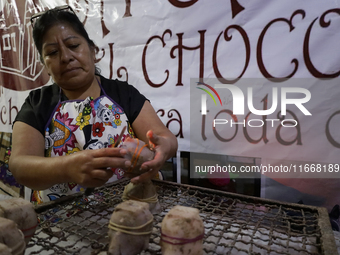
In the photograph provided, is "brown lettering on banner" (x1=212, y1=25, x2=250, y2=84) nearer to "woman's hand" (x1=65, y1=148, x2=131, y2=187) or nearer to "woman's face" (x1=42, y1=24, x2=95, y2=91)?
"woman's face" (x1=42, y1=24, x2=95, y2=91)

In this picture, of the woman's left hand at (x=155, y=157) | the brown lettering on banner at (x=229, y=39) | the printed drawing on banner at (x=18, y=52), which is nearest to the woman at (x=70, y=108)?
the woman's left hand at (x=155, y=157)

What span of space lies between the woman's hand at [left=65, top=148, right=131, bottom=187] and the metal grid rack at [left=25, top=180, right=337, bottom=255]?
0.68 feet

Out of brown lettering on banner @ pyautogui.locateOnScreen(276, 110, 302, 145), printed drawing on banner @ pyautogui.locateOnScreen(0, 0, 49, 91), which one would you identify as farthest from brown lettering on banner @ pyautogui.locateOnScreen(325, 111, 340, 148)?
printed drawing on banner @ pyautogui.locateOnScreen(0, 0, 49, 91)

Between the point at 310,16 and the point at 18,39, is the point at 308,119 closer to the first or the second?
the point at 310,16

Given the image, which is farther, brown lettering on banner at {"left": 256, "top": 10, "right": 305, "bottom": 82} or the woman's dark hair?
brown lettering on banner at {"left": 256, "top": 10, "right": 305, "bottom": 82}

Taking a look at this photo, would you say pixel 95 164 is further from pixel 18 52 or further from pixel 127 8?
pixel 18 52

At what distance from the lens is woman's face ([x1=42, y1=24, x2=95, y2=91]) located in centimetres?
129

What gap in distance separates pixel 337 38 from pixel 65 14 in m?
1.56

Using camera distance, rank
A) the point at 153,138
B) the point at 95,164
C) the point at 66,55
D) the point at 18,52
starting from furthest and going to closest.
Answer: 1. the point at 18,52
2. the point at 66,55
3. the point at 153,138
4. the point at 95,164

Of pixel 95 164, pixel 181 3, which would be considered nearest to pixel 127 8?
pixel 181 3

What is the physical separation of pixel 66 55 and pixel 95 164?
0.72 metres

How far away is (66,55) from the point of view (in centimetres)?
127

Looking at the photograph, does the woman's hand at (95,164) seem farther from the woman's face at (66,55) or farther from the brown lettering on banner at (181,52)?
the brown lettering on banner at (181,52)

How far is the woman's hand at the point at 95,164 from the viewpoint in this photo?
85 centimetres
